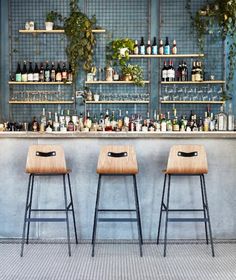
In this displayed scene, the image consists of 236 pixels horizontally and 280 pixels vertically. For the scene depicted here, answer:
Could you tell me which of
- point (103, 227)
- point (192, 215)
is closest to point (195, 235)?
point (192, 215)

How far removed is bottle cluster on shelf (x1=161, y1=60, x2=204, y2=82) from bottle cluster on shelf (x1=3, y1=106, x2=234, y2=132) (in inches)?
17.8

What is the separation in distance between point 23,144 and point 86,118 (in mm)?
2157

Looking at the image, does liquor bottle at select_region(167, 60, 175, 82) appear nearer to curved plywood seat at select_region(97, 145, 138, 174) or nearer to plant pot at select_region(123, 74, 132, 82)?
plant pot at select_region(123, 74, 132, 82)

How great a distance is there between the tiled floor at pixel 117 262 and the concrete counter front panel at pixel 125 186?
17cm

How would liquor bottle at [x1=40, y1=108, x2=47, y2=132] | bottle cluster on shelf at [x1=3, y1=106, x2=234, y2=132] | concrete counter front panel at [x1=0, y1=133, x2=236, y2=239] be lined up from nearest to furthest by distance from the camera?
concrete counter front panel at [x1=0, y1=133, x2=236, y2=239], bottle cluster on shelf at [x1=3, y1=106, x2=234, y2=132], liquor bottle at [x1=40, y1=108, x2=47, y2=132]

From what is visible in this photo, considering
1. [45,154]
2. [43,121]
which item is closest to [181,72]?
[43,121]

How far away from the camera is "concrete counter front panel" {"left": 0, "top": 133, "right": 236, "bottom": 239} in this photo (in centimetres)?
457

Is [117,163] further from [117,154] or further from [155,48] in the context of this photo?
[155,48]

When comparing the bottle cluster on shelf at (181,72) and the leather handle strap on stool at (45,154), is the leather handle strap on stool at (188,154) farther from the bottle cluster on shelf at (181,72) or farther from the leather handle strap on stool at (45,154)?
the bottle cluster on shelf at (181,72)

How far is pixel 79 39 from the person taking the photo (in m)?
6.51

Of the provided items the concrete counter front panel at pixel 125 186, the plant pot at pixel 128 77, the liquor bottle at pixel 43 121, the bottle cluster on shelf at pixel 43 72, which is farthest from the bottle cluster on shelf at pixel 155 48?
the concrete counter front panel at pixel 125 186

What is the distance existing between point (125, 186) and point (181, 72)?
8.81 ft

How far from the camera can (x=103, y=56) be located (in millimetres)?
6867

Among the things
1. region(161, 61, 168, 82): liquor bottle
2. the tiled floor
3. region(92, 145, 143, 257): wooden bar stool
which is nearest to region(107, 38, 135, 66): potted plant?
region(161, 61, 168, 82): liquor bottle
